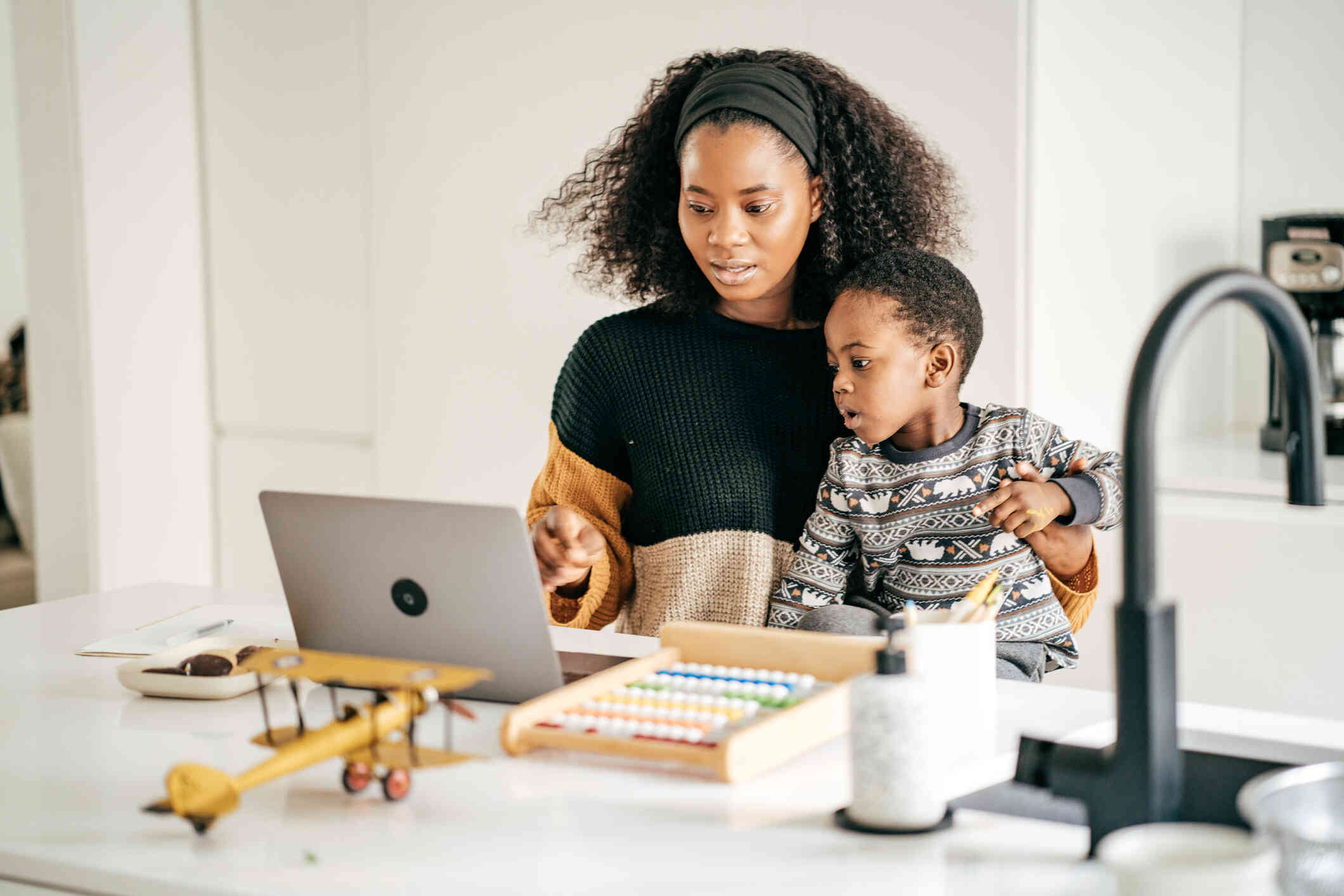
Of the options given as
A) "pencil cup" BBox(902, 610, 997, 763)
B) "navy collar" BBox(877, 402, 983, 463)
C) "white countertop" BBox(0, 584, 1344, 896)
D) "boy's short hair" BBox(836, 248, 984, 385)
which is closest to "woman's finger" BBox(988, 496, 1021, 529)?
"navy collar" BBox(877, 402, 983, 463)

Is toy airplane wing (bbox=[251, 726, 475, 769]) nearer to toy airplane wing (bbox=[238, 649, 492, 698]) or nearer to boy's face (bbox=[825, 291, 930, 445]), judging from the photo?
toy airplane wing (bbox=[238, 649, 492, 698])

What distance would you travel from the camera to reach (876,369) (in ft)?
5.64

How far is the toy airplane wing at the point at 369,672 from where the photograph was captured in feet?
3.30

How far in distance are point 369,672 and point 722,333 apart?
1.05 m

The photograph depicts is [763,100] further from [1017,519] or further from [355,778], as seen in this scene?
[355,778]

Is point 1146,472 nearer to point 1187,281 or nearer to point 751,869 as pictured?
point 1187,281

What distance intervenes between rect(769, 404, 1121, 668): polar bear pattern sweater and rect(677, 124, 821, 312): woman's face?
0.88ft

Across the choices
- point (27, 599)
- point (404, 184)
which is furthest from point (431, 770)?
point (27, 599)

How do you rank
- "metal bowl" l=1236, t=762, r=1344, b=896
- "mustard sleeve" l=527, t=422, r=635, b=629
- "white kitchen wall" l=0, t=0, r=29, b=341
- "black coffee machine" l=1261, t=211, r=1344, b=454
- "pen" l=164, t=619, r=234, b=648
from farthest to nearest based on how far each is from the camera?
1. "white kitchen wall" l=0, t=0, r=29, b=341
2. "black coffee machine" l=1261, t=211, r=1344, b=454
3. "mustard sleeve" l=527, t=422, r=635, b=629
4. "pen" l=164, t=619, r=234, b=648
5. "metal bowl" l=1236, t=762, r=1344, b=896

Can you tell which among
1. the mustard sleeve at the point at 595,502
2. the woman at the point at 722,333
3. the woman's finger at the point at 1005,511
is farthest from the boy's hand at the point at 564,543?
the woman's finger at the point at 1005,511

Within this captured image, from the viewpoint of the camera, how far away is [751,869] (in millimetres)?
888

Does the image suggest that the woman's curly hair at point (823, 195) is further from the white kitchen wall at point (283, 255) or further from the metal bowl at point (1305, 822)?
the white kitchen wall at point (283, 255)

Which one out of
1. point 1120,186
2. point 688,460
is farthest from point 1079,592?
point 1120,186

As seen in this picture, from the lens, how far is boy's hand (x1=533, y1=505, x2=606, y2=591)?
1.64 m
